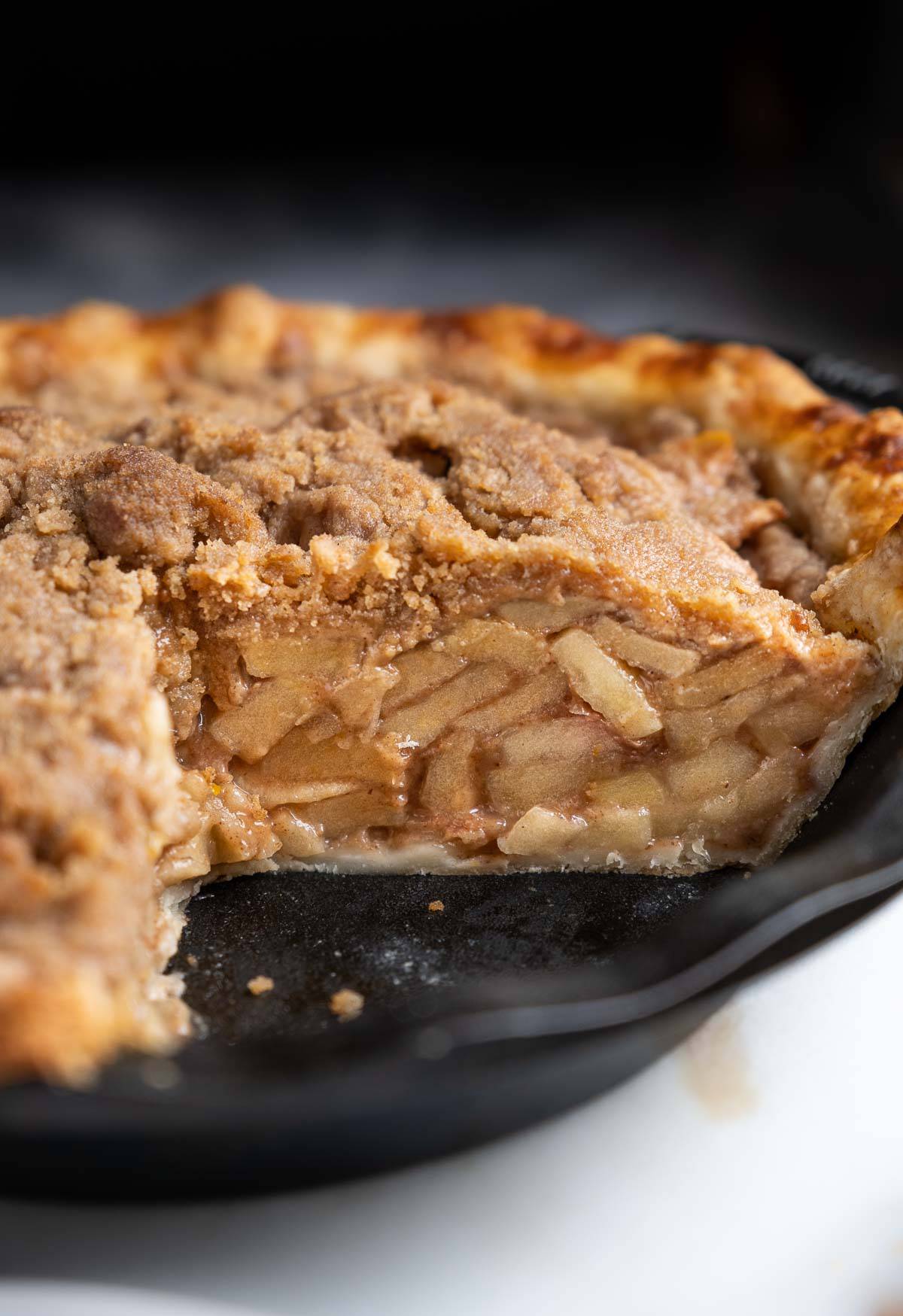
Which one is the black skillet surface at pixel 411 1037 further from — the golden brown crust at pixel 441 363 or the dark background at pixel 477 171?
the dark background at pixel 477 171


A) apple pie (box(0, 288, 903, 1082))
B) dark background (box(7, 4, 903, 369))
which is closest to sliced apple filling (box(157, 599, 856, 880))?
apple pie (box(0, 288, 903, 1082))

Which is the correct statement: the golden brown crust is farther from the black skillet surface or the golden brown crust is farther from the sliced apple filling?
the black skillet surface

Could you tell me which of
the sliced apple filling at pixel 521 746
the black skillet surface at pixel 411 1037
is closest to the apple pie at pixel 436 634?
the sliced apple filling at pixel 521 746

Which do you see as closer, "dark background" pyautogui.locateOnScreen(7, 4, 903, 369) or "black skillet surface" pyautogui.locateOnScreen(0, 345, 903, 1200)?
"black skillet surface" pyautogui.locateOnScreen(0, 345, 903, 1200)

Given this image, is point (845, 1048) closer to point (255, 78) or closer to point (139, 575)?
point (139, 575)

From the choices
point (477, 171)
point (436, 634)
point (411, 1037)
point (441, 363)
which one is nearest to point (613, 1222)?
point (411, 1037)

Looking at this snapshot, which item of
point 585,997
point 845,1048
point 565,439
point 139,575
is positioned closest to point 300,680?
point 139,575
